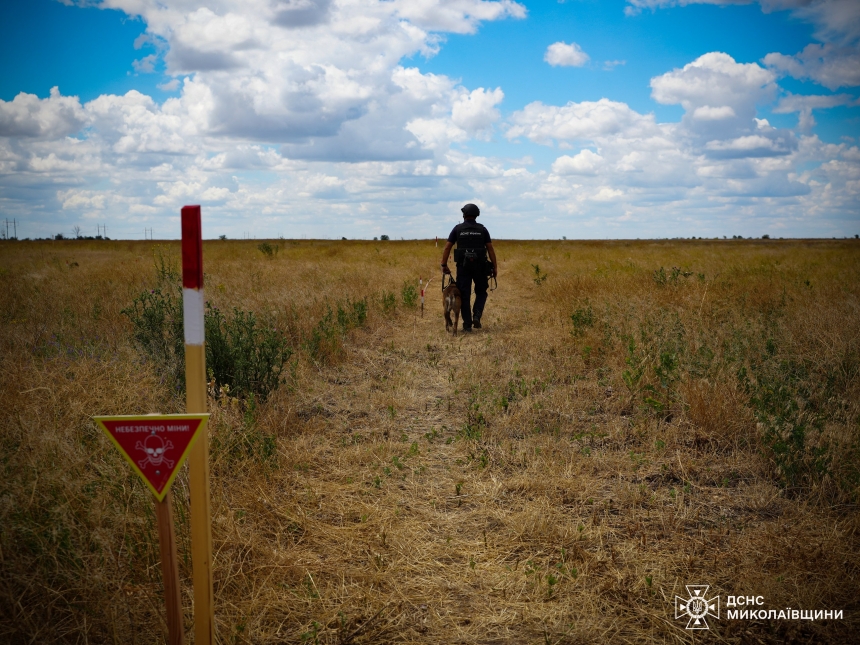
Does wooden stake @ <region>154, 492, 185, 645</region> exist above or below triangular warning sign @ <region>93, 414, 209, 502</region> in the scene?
below

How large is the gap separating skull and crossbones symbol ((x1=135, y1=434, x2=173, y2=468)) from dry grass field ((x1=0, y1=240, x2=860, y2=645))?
3.00 ft

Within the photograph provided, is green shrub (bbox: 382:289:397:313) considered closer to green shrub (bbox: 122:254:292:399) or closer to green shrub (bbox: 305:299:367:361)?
A: green shrub (bbox: 305:299:367:361)

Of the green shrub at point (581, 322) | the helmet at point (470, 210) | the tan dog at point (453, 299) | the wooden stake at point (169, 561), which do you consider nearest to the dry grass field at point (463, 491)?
the wooden stake at point (169, 561)

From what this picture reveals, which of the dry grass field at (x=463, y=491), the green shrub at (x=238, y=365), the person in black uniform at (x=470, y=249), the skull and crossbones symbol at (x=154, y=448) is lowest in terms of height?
the dry grass field at (x=463, y=491)

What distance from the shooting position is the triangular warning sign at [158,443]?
212cm

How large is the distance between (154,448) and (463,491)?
2.59 meters

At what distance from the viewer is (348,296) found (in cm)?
1241

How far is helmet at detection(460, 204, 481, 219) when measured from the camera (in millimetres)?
9656

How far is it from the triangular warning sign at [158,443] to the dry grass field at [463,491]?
0.88 m

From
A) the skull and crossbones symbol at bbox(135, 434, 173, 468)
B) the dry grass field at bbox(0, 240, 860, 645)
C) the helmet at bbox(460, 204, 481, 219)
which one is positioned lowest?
the dry grass field at bbox(0, 240, 860, 645)

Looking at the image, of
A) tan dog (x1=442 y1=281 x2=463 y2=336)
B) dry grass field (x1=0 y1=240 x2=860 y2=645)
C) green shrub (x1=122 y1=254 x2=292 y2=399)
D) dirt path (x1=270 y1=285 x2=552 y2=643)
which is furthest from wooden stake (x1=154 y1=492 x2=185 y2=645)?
tan dog (x1=442 y1=281 x2=463 y2=336)

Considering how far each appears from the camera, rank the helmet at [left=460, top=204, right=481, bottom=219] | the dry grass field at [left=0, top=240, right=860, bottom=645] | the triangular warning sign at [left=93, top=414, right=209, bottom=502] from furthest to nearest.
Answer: the helmet at [left=460, top=204, right=481, bottom=219] → the dry grass field at [left=0, top=240, right=860, bottom=645] → the triangular warning sign at [left=93, top=414, right=209, bottom=502]

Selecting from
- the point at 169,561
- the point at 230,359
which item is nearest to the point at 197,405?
the point at 169,561

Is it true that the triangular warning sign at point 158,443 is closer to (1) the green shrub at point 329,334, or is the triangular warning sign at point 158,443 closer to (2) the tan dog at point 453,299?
(1) the green shrub at point 329,334
